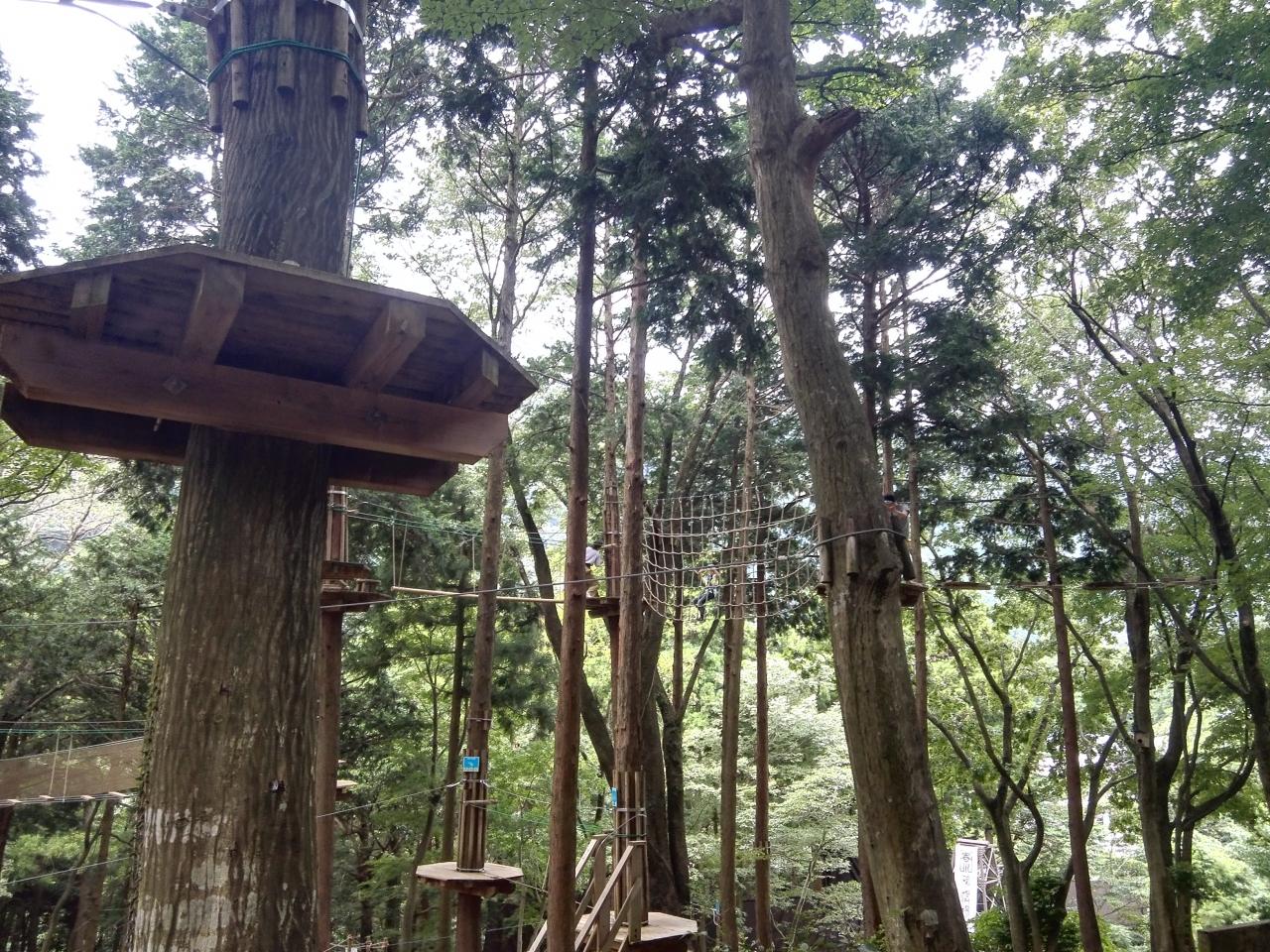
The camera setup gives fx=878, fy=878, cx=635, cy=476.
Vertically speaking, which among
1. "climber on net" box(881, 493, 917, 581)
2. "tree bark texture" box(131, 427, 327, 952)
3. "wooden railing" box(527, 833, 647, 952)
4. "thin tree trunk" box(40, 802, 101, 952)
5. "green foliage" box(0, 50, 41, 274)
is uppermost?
"green foliage" box(0, 50, 41, 274)

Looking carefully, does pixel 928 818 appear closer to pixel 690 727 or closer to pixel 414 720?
pixel 414 720

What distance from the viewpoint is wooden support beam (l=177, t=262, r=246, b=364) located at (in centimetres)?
180

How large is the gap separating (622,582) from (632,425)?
1.79m

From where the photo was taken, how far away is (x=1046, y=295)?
37.6 feet

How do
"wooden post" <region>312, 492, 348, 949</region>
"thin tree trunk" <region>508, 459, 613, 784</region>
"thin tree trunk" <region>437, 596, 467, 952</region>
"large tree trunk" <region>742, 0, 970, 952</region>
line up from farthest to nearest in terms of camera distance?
"thin tree trunk" <region>437, 596, 467, 952</region>, "thin tree trunk" <region>508, 459, 613, 784</region>, "wooden post" <region>312, 492, 348, 949</region>, "large tree trunk" <region>742, 0, 970, 952</region>

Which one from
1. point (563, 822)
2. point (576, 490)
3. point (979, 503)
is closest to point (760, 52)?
point (576, 490)

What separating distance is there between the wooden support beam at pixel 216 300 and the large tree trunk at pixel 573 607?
14.7 ft

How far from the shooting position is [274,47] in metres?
2.39

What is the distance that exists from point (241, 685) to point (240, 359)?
0.79 metres

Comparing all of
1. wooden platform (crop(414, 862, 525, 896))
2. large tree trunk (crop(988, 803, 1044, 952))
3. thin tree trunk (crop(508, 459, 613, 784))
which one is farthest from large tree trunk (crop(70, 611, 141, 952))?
large tree trunk (crop(988, 803, 1044, 952))

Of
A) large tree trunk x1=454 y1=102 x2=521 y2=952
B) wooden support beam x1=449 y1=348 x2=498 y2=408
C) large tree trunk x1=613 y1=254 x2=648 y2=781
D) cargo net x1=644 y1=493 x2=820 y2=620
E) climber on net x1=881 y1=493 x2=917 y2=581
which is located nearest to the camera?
wooden support beam x1=449 y1=348 x2=498 y2=408

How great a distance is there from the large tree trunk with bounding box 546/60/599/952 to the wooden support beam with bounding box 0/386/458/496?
138 inches

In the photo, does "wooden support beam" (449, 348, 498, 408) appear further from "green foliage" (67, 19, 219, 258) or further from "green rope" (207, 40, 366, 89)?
"green foliage" (67, 19, 219, 258)

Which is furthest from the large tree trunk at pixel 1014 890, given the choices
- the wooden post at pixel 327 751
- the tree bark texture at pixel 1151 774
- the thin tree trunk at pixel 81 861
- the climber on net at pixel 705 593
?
the thin tree trunk at pixel 81 861
